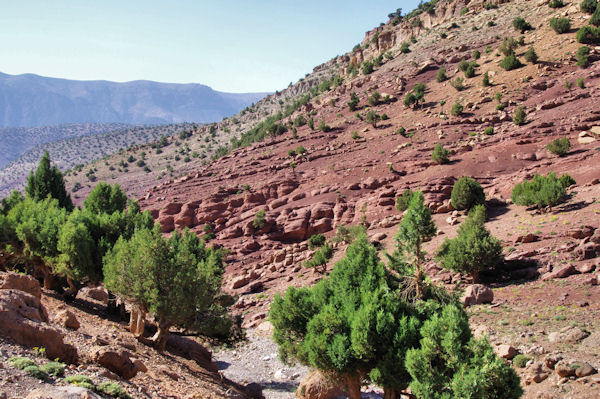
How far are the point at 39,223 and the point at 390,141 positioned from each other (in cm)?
3924

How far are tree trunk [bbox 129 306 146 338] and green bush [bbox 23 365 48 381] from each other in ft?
29.6

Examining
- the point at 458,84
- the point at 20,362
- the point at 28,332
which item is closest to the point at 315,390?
the point at 28,332


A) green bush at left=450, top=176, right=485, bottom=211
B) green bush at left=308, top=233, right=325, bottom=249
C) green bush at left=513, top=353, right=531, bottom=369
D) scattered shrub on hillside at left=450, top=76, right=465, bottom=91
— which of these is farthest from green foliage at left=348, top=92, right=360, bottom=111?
green bush at left=513, top=353, right=531, bottom=369

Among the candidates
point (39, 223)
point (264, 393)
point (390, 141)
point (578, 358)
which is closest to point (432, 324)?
point (578, 358)

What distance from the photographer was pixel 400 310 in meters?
12.6

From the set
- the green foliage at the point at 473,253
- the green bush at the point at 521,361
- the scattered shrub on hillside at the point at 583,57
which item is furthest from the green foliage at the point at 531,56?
the green bush at the point at 521,361

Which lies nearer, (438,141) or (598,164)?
(598,164)

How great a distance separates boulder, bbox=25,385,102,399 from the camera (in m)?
6.87

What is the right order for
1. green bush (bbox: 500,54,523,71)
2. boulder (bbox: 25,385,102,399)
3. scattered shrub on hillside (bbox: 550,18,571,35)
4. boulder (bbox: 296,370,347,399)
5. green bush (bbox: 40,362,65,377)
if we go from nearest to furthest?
boulder (bbox: 25,385,102,399) < green bush (bbox: 40,362,65,377) < boulder (bbox: 296,370,347,399) < green bush (bbox: 500,54,523,71) < scattered shrub on hillside (bbox: 550,18,571,35)

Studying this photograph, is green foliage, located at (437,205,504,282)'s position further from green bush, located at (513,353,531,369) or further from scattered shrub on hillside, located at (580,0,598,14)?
scattered shrub on hillside, located at (580,0,598,14)

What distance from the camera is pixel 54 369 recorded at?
8.87m

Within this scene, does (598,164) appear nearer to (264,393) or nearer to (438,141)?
(438,141)

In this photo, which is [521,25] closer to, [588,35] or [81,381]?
[588,35]

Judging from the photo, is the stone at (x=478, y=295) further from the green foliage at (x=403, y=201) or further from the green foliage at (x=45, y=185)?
the green foliage at (x=45, y=185)
